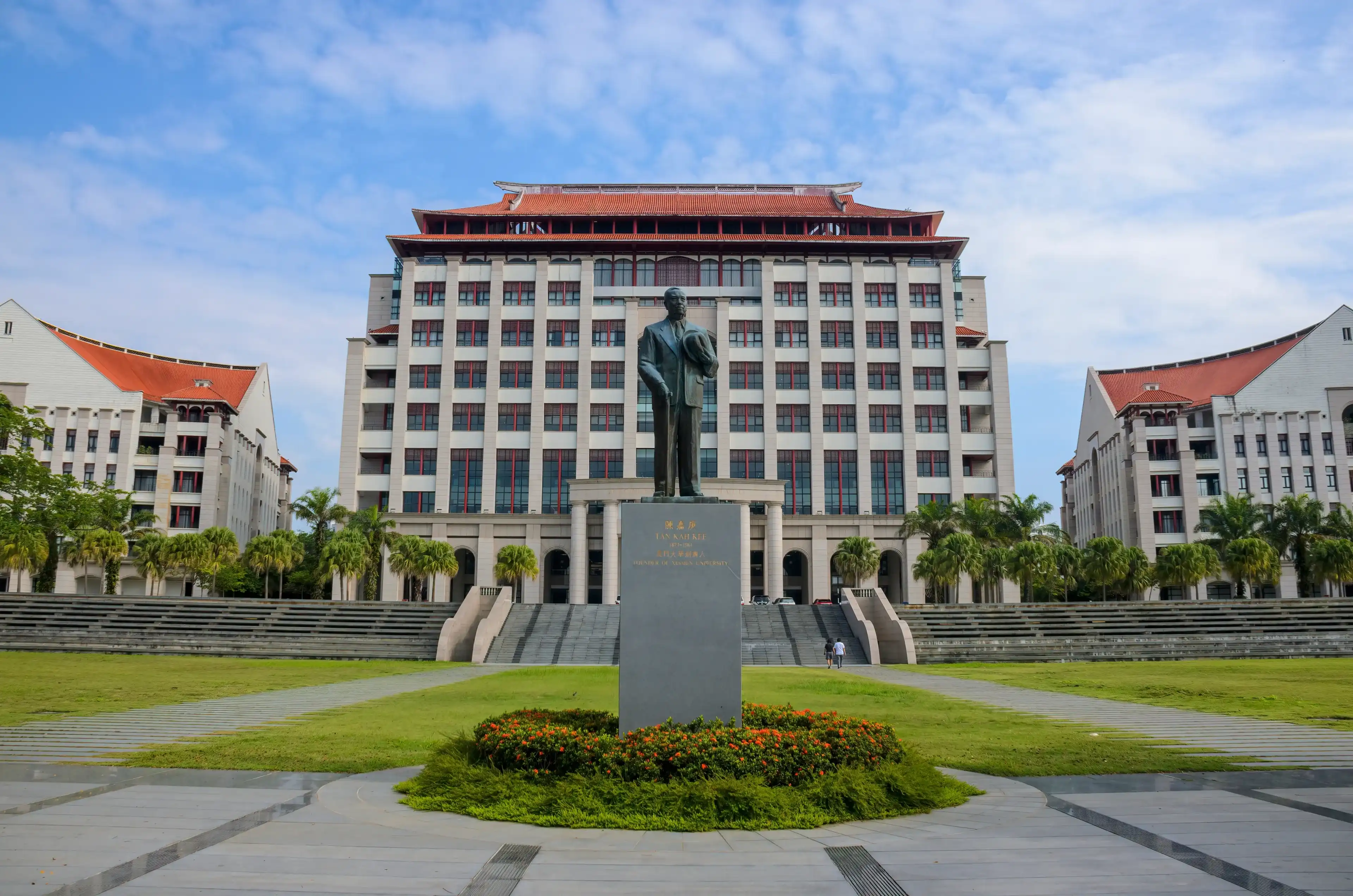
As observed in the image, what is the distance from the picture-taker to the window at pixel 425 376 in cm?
7688

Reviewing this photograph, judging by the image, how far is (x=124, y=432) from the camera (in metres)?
79.3

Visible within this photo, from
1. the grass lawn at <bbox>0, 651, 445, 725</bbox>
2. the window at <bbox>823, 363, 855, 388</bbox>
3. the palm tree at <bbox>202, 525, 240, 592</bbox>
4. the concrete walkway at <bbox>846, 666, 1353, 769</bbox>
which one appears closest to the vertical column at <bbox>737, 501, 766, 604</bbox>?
the window at <bbox>823, 363, 855, 388</bbox>

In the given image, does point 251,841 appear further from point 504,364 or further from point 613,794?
point 504,364

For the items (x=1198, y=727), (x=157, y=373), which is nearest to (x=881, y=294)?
(x=1198, y=727)

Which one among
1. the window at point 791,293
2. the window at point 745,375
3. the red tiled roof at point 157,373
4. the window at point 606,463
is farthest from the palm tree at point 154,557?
the window at point 791,293

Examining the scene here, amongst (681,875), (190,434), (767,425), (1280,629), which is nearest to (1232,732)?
(681,875)

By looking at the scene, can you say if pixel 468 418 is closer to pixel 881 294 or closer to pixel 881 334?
pixel 881 334

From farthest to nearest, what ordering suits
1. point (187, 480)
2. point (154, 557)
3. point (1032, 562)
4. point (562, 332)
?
point (187, 480) < point (562, 332) < point (154, 557) < point (1032, 562)

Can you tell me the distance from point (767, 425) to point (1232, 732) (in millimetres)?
57936

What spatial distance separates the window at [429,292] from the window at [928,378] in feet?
127

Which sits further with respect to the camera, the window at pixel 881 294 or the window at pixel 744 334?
the window at pixel 881 294

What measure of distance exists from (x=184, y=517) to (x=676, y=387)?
77.6 meters

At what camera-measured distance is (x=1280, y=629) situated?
162ft

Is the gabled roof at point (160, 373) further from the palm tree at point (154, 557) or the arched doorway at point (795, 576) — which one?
the arched doorway at point (795, 576)
